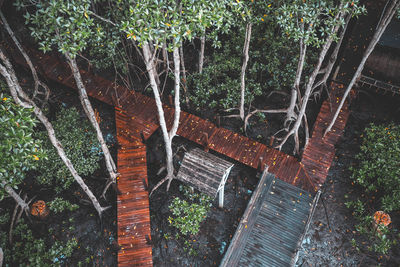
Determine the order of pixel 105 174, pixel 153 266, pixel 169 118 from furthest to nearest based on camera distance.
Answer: pixel 169 118 < pixel 105 174 < pixel 153 266

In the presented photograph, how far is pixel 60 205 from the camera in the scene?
9.45 meters

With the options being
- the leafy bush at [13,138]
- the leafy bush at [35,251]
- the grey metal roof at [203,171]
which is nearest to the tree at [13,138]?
the leafy bush at [13,138]

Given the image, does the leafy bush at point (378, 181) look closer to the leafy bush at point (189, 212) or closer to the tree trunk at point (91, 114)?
the leafy bush at point (189, 212)

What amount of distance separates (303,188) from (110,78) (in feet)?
32.2

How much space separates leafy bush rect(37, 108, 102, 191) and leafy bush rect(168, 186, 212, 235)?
348 centimetres

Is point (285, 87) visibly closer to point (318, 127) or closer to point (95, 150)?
point (318, 127)

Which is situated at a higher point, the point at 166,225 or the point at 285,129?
the point at 285,129

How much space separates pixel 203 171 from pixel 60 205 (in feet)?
17.0

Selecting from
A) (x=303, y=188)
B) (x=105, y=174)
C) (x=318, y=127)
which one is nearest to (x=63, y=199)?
(x=105, y=174)

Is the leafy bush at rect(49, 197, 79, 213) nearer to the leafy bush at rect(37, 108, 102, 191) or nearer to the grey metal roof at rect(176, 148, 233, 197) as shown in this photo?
the leafy bush at rect(37, 108, 102, 191)

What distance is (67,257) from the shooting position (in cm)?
853

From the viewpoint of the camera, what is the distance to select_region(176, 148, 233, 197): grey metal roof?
8.16m

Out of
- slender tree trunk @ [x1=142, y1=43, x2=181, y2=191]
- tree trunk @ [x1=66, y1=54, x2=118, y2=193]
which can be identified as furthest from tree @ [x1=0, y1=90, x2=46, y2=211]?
slender tree trunk @ [x1=142, y1=43, x2=181, y2=191]

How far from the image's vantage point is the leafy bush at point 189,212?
9.05 metres
